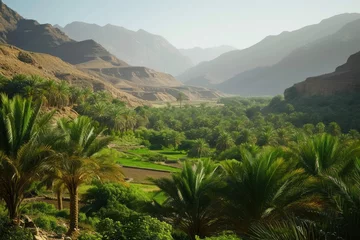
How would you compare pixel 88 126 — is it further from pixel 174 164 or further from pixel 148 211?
pixel 174 164

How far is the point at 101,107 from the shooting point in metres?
57.1

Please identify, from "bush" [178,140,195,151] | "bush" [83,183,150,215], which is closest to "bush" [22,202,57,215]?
"bush" [83,183,150,215]

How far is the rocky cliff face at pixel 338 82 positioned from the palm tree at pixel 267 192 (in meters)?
80.0

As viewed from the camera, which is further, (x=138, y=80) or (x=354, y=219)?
(x=138, y=80)

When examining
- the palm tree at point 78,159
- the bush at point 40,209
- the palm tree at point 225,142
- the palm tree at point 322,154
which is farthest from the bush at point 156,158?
the palm tree at point 322,154

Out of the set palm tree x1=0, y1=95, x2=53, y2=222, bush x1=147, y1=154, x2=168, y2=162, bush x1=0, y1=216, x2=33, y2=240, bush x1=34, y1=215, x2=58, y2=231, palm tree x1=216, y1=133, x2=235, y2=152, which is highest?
palm tree x1=0, y1=95, x2=53, y2=222

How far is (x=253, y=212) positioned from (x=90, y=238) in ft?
16.2

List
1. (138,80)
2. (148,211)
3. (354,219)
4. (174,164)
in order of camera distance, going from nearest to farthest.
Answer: (354,219) < (148,211) < (174,164) < (138,80)

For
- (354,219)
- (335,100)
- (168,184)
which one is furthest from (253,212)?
(335,100)

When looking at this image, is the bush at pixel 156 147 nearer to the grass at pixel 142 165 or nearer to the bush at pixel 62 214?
the grass at pixel 142 165

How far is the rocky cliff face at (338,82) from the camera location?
3113 inches

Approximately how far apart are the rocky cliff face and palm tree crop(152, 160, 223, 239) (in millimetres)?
80363

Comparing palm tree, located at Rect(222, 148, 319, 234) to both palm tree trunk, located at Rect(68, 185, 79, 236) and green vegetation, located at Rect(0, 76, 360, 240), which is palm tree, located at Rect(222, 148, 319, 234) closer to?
green vegetation, located at Rect(0, 76, 360, 240)

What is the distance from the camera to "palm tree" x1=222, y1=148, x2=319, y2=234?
8922 millimetres
